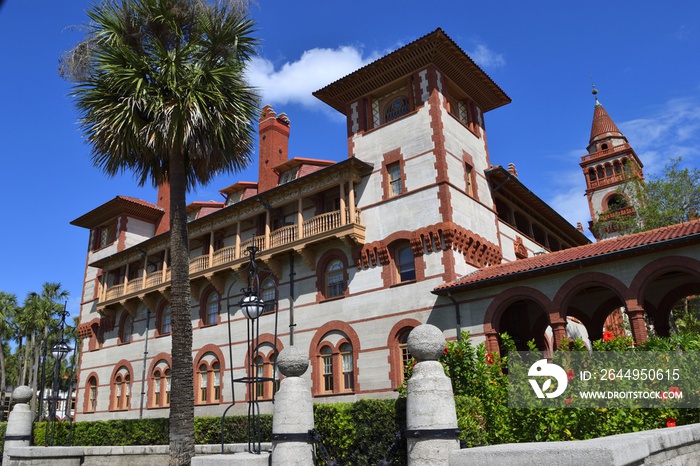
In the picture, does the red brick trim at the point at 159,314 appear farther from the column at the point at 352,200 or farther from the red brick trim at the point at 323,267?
the column at the point at 352,200

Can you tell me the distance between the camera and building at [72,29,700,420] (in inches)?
820

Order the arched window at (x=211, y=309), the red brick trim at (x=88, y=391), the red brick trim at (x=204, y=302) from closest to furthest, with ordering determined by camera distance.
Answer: the arched window at (x=211, y=309)
the red brick trim at (x=204, y=302)
the red brick trim at (x=88, y=391)

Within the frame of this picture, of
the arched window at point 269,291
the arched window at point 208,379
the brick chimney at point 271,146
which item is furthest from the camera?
the brick chimney at point 271,146

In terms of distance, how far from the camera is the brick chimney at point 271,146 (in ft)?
99.0

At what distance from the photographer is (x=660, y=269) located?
16750mm

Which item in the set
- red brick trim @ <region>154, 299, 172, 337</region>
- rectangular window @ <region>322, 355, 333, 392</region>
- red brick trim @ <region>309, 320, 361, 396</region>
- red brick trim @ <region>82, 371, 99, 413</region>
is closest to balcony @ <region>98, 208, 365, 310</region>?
red brick trim @ <region>154, 299, 172, 337</region>

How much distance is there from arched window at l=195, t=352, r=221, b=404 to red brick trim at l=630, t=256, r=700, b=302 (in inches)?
749

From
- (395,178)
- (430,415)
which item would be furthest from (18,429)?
(395,178)

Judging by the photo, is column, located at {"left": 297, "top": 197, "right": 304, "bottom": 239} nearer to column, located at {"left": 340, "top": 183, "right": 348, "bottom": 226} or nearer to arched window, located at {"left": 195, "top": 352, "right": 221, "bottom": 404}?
column, located at {"left": 340, "top": 183, "right": 348, "bottom": 226}

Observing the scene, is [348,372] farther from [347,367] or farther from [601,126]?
[601,126]

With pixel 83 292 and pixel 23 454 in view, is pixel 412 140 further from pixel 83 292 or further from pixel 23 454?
pixel 83 292

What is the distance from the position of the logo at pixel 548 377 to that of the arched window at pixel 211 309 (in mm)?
20815

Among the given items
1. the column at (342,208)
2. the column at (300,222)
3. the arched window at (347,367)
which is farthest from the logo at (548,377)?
the column at (300,222)

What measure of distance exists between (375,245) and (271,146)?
451 inches
